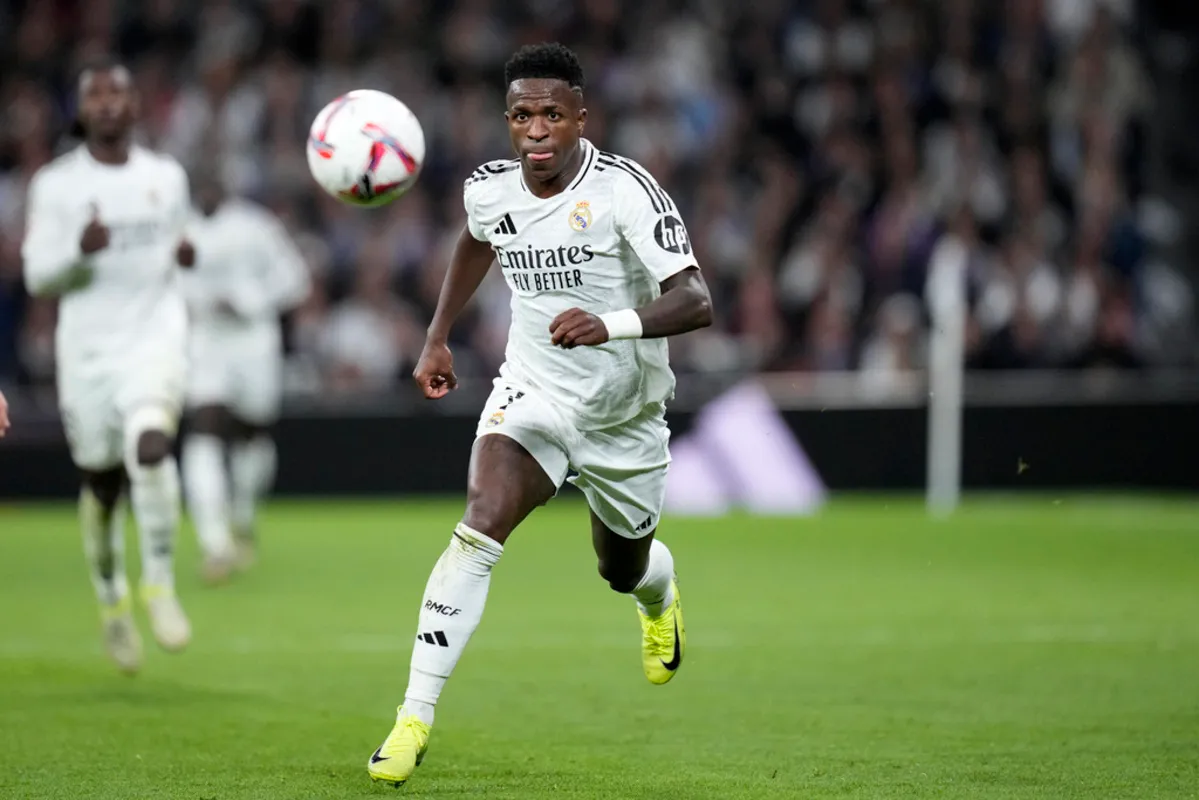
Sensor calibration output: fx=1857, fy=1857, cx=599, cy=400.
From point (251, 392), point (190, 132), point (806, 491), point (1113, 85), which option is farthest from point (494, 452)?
point (1113, 85)

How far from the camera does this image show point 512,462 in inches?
250

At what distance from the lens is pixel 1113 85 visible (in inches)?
820

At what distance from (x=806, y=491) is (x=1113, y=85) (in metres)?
6.51

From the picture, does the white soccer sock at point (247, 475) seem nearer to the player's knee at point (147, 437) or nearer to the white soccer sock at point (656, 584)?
the player's knee at point (147, 437)

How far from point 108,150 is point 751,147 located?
1184 cm

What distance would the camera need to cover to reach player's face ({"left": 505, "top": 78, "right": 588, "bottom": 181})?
630cm

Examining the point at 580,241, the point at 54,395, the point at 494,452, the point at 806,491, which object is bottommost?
the point at 806,491

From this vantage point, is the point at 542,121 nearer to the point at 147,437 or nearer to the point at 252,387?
the point at 147,437

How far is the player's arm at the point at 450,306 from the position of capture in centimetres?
663

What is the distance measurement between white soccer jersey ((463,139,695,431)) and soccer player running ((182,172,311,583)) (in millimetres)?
7184

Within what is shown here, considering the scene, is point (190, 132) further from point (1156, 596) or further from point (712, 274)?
point (1156, 596)

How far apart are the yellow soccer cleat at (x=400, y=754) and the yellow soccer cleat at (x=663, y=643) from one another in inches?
72.4

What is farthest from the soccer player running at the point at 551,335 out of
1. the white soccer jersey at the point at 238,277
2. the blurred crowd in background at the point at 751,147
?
the blurred crowd in background at the point at 751,147

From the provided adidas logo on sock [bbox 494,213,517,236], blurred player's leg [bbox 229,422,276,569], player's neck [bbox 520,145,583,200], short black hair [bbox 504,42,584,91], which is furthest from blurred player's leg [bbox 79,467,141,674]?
blurred player's leg [bbox 229,422,276,569]
